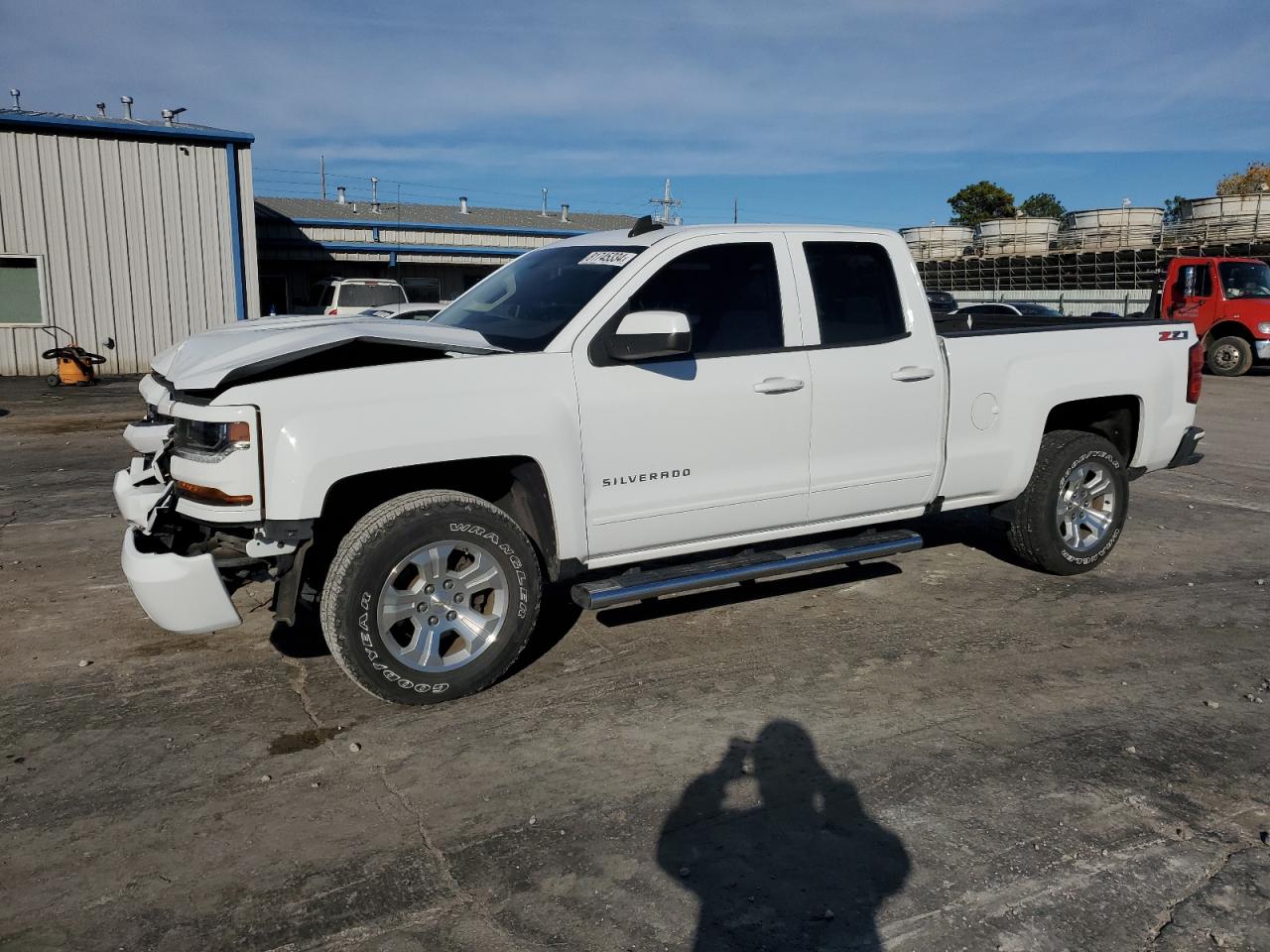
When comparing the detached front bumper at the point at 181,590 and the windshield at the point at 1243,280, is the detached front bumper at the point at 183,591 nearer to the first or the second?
the detached front bumper at the point at 181,590

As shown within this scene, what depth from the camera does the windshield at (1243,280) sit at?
63.5ft

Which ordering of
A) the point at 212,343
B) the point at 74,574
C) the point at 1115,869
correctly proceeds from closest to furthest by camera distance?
1. the point at 1115,869
2. the point at 212,343
3. the point at 74,574

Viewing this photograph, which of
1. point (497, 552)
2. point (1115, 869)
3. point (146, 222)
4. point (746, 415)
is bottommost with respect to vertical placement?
point (1115, 869)

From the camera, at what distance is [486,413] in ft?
13.6

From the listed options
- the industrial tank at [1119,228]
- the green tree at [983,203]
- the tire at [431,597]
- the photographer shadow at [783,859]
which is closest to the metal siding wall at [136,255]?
the tire at [431,597]

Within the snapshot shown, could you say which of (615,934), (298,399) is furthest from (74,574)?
(615,934)

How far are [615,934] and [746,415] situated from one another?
2.54 meters

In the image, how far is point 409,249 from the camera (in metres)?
27.6

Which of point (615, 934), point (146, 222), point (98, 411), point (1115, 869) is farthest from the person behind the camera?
point (146, 222)

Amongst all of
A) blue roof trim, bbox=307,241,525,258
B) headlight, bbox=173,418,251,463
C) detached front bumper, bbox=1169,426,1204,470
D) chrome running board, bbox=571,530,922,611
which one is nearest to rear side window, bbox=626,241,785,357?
chrome running board, bbox=571,530,922,611

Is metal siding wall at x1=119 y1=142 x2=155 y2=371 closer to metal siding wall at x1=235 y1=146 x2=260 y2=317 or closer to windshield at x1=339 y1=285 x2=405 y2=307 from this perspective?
metal siding wall at x1=235 y1=146 x2=260 y2=317

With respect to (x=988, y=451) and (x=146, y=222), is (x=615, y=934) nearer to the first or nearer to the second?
(x=988, y=451)

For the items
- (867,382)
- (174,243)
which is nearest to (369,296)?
(174,243)

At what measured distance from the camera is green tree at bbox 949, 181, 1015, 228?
68.4 metres
